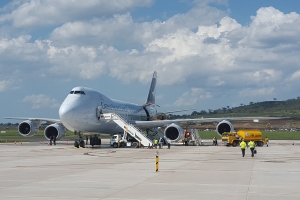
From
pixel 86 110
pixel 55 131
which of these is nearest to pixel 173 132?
pixel 86 110

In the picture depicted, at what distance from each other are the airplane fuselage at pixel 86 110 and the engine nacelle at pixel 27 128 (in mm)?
8175

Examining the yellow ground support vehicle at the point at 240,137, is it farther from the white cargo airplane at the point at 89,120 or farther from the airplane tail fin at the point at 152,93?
the airplane tail fin at the point at 152,93

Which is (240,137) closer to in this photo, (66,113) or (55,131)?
(55,131)

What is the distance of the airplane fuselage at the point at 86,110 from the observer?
4203cm

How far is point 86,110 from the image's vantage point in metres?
43.5

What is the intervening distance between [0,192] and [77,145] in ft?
96.8

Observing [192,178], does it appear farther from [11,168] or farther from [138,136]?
[138,136]

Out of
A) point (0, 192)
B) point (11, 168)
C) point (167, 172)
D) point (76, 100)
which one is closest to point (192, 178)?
point (167, 172)

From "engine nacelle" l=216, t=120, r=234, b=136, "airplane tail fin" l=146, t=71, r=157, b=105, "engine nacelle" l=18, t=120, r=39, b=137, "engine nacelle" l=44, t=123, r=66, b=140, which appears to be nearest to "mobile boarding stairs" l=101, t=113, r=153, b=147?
"engine nacelle" l=44, t=123, r=66, b=140

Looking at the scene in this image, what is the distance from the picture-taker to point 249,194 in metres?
14.9

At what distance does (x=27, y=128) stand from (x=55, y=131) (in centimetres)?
318

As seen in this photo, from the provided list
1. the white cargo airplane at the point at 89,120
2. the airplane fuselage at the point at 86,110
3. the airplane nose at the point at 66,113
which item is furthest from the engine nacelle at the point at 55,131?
the airplane nose at the point at 66,113

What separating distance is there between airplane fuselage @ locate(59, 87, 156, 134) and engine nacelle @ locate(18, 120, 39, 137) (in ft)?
26.8

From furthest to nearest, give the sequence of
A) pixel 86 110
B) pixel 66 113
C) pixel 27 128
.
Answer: pixel 27 128 < pixel 86 110 < pixel 66 113
